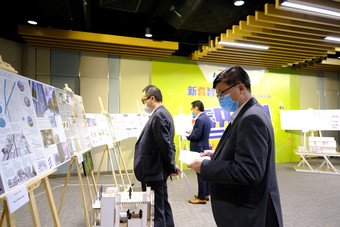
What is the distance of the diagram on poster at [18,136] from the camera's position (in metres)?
1.32

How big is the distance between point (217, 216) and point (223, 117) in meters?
6.28

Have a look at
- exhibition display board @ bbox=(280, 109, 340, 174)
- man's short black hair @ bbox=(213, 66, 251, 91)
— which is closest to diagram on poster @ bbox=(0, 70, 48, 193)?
man's short black hair @ bbox=(213, 66, 251, 91)

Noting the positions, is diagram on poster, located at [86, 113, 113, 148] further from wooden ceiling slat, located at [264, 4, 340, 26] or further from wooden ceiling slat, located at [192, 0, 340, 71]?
wooden ceiling slat, located at [264, 4, 340, 26]

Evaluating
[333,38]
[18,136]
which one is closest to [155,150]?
[18,136]

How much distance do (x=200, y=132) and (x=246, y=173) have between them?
301 centimetres

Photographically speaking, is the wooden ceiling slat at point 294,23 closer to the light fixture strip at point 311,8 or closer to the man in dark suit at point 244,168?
the light fixture strip at point 311,8

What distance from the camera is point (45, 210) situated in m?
3.88

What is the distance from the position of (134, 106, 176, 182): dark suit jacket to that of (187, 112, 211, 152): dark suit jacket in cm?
153

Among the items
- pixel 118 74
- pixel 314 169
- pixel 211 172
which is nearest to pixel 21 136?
pixel 211 172

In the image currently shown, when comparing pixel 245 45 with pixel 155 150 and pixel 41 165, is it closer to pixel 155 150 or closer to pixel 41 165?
pixel 155 150

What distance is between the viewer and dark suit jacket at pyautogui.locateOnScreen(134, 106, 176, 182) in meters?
2.62

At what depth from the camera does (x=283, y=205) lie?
4.14 m

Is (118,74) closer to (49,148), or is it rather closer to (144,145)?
(144,145)

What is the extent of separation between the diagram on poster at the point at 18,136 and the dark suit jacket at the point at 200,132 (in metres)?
2.75
